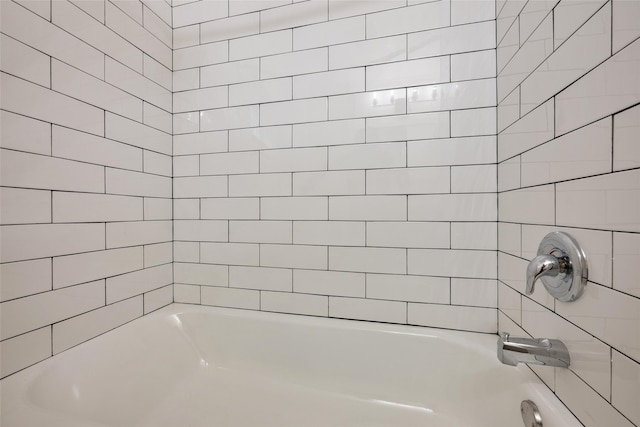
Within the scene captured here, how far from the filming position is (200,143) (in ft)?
4.77

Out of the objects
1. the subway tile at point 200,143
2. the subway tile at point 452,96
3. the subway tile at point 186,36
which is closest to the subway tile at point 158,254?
the subway tile at point 200,143

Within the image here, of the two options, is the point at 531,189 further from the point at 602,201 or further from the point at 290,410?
the point at 290,410

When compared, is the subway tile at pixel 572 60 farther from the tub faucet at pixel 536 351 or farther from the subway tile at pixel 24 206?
the subway tile at pixel 24 206

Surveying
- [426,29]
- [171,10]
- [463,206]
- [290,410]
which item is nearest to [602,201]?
[463,206]

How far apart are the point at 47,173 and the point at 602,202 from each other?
1431mm

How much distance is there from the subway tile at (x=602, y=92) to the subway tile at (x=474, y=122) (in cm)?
41

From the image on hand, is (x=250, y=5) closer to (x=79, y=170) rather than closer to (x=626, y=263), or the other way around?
(x=79, y=170)

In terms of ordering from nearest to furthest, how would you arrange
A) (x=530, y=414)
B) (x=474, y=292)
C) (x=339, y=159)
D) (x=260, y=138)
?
(x=530, y=414) < (x=474, y=292) < (x=339, y=159) < (x=260, y=138)

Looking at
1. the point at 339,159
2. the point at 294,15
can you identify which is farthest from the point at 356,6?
the point at 339,159

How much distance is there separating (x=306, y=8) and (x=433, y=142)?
80 centimetres

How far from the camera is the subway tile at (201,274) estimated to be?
1.43 m

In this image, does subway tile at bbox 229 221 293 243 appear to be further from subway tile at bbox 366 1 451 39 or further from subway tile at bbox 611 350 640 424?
subway tile at bbox 611 350 640 424

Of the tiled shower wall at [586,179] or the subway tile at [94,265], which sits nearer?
the tiled shower wall at [586,179]

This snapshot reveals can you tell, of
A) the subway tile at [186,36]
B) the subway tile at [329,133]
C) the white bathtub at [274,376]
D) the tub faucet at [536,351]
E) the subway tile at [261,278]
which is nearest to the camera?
the tub faucet at [536,351]
